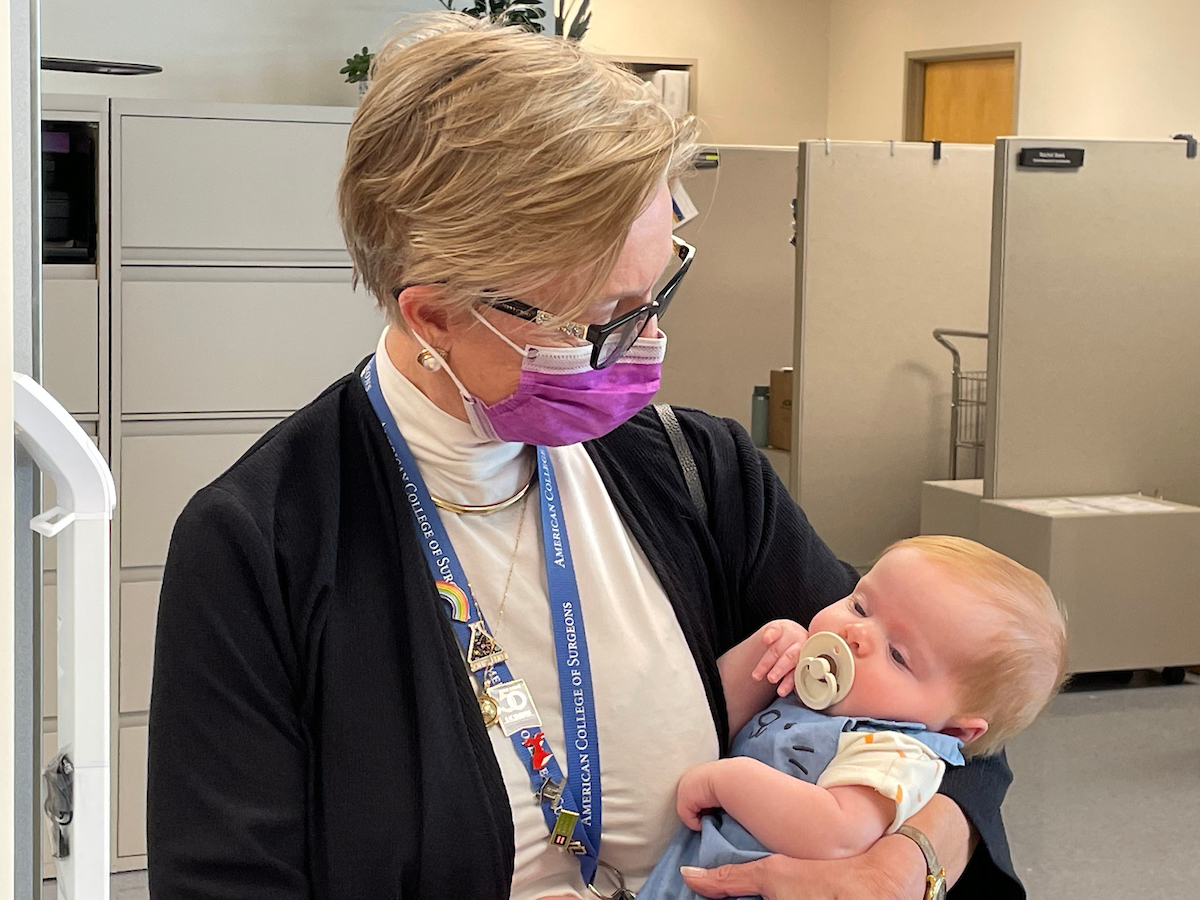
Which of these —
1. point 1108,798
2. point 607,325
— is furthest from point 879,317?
point 607,325

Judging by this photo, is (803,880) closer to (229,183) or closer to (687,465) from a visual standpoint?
(687,465)

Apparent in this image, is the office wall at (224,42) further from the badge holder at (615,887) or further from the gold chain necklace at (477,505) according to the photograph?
the badge holder at (615,887)

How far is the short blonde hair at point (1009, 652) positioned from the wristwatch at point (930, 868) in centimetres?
20

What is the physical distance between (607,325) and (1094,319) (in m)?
3.76

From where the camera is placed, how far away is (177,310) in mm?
3156

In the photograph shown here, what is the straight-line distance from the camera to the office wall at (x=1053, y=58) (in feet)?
22.0

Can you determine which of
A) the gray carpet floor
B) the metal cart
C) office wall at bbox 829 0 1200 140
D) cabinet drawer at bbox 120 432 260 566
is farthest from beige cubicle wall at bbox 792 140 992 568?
cabinet drawer at bbox 120 432 260 566

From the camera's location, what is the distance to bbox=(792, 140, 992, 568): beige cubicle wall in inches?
195

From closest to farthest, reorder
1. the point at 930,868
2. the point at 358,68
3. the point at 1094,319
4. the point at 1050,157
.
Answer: the point at 930,868, the point at 358,68, the point at 1050,157, the point at 1094,319

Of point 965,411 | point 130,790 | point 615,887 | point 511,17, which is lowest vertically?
point 130,790

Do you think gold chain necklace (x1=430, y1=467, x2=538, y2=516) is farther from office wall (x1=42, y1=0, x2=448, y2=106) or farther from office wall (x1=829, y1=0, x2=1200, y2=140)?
office wall (x1=829, y1=0, x2=1200, y2=140)

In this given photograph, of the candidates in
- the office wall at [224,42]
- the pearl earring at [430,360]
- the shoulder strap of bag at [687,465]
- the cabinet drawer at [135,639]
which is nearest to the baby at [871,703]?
the shoulder strap of bag at [687,465]

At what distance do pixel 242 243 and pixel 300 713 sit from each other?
2300 mm

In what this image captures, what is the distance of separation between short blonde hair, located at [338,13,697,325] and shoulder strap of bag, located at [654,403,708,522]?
211 millimetres
